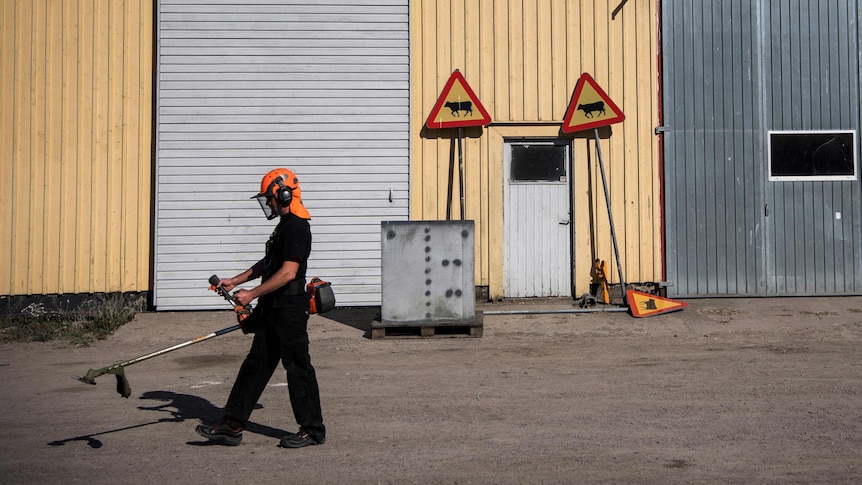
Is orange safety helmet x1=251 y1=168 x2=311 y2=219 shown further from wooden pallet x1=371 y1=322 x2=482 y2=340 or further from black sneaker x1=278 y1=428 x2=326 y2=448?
wooden pallet x1=371 y1=322 x2=482 y2=340

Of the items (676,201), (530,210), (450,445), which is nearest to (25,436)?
(450,445)

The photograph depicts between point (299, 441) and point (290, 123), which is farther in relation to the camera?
point (290, 123)

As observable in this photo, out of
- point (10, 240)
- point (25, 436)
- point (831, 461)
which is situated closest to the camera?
point (831, 461)

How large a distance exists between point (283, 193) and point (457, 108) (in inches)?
247

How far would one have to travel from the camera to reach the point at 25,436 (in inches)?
247

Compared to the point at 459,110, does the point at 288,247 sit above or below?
below

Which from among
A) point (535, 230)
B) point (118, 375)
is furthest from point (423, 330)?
point (118, 375)

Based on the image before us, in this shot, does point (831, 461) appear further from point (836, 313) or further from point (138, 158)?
point (138, 158)

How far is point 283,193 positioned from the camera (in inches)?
233

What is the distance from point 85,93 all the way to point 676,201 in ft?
27.4

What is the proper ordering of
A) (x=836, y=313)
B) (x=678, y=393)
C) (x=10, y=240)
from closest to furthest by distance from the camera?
(x=678, y=393)
(x=836, y=313)
(x=10, y=240)

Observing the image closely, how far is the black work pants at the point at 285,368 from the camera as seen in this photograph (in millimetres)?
5855

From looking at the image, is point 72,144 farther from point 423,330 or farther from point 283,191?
point 283,191

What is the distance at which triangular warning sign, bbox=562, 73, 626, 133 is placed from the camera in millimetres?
11656
